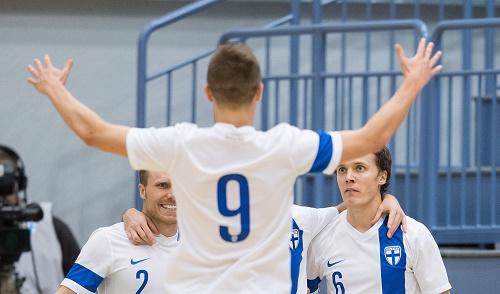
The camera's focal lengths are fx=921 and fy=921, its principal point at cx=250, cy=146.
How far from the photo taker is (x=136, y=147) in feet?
8.57

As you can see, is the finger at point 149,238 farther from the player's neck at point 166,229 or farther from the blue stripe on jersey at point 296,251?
the blue stripe on jersey at point 296,251

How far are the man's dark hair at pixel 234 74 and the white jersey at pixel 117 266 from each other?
1150 millimetres

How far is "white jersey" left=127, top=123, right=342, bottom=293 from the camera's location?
2.63 meters

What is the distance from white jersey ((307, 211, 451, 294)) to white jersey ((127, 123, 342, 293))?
45.5 inches

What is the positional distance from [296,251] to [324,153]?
121cm

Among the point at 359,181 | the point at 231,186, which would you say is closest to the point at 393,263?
the point at 359,181

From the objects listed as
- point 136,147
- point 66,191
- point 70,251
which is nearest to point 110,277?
point 136,147

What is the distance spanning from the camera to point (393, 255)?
12.3 ft

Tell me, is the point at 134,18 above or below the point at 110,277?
above

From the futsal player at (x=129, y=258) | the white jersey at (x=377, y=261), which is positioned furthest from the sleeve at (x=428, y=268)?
the futsal player at (x=129, y=258)

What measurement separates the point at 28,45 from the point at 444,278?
432 cm

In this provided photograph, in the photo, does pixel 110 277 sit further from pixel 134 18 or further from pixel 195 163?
pixel 134 18

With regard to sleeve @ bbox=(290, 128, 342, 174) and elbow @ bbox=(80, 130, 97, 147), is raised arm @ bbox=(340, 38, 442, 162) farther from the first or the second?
elbow @ bbox=(80, 130, 97, 147)

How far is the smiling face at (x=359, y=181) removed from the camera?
3.81m
